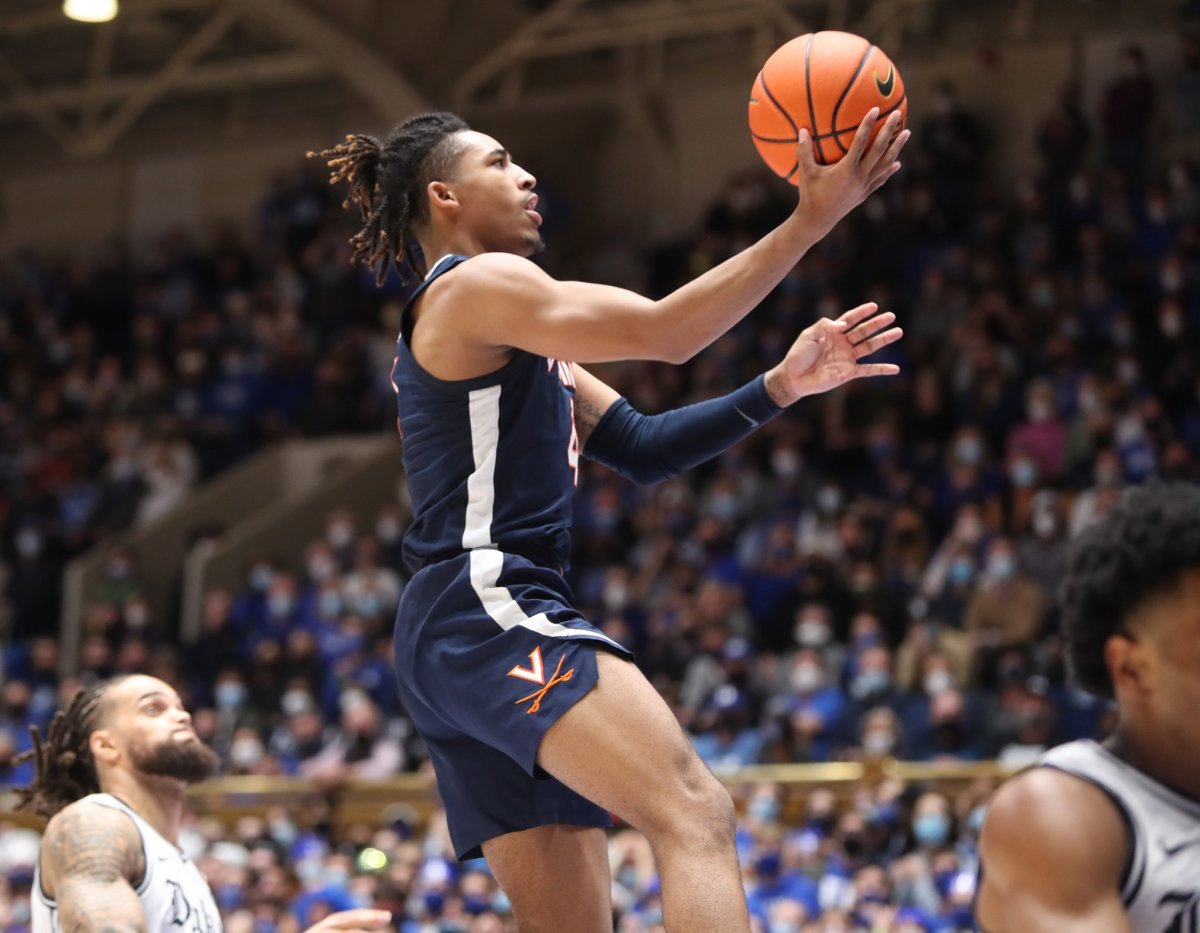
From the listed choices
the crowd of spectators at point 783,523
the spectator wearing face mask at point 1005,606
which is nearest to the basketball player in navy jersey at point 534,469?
the crowd of spectators at point 783,523

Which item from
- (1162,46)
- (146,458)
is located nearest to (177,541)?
(146,458)

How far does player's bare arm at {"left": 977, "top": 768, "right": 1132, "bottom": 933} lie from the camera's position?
2490mm

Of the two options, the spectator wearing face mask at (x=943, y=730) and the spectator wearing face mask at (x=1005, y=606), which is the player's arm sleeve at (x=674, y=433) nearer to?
the spectator wearing face mask at (x=943, y=730)

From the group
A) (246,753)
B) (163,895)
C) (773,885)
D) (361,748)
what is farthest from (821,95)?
(246,753)

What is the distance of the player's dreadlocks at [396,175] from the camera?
4.26 m

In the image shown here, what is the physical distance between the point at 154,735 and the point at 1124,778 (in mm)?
3094

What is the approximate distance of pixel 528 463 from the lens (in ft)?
13.1

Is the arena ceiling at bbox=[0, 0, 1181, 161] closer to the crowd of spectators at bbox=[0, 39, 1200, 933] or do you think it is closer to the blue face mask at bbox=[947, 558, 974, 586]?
the crowd of spectators at bbox=[0, 39, 1200, 933]

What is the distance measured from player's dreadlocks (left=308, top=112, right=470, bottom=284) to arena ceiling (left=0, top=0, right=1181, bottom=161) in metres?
14.1

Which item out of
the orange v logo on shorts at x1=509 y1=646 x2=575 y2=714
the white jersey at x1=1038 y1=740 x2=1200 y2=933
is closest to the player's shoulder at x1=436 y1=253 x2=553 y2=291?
the orange v logo on shorts at x1=509 y1=646 x2=575 y2=714

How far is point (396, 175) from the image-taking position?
431 cm

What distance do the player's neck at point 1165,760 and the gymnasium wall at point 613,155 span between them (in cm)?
1575

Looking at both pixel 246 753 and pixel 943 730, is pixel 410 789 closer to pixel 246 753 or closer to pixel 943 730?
pixel 246 753

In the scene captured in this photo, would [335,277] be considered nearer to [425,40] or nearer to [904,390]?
[425,40]
